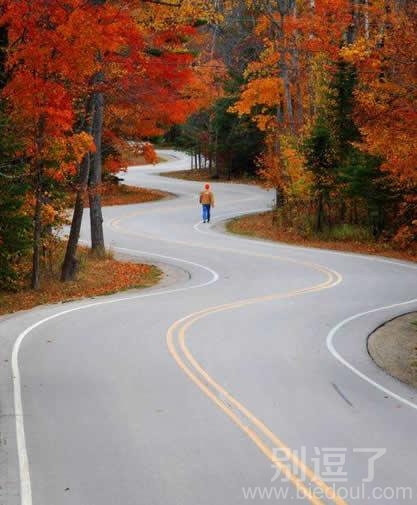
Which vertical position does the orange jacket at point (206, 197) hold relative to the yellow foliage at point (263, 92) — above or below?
below

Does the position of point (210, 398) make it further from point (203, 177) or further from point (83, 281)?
point (203, 177)

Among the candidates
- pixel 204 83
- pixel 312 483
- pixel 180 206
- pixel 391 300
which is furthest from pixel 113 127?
pixel 312 483

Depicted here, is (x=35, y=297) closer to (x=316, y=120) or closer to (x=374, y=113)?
(x=374, y=113)

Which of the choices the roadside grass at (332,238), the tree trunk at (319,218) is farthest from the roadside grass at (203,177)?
the tree trunk at (319,218)

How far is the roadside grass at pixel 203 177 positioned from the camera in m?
61.5

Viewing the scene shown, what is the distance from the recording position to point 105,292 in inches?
851

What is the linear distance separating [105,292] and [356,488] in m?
14.6

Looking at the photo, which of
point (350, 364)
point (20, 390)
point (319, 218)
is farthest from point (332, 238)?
point (20, 390)

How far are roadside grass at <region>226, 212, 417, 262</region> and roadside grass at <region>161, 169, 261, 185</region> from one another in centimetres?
2379

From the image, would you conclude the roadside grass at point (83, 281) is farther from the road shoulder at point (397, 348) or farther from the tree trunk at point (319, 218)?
the tree trunk at point (319, 218)

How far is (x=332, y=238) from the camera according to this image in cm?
3256

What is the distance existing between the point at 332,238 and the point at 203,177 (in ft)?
113

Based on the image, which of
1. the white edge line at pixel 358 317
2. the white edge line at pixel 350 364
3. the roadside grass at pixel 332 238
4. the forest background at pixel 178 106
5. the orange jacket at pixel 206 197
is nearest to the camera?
the white edge line at pixel 350 364

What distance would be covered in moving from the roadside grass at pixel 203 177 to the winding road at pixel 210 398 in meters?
38.6
